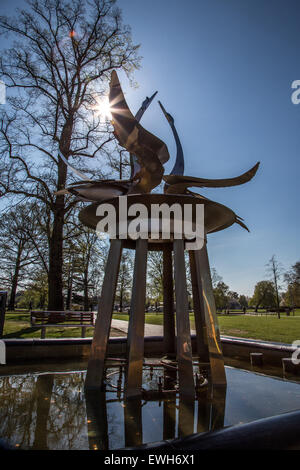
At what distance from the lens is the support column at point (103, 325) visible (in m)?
5.38

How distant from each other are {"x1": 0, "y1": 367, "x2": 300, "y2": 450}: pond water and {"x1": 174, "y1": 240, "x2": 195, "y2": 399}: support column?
0.28 metres

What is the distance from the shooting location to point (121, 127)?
514cm

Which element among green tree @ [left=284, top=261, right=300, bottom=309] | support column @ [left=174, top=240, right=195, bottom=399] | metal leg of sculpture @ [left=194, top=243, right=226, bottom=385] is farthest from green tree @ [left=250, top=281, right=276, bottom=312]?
support column @ [left=174, top=240, right=195, bottom=399]

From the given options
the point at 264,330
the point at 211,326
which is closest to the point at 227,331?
the point at 264,330

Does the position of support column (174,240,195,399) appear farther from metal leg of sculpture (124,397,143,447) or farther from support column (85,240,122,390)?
→ support column (85,240,122,390)

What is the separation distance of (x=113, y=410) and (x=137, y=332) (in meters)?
1.36

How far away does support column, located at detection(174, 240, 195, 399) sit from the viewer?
509 cm

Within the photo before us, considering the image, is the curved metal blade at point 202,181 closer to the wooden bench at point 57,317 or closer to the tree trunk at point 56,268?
the wooden bench at point 57,317

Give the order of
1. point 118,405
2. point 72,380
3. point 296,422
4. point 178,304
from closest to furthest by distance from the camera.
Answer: point 296,422 < point 118,405 < point 178,304 < point 72,380

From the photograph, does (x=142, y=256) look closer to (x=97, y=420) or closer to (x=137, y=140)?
(x=137, y=140)

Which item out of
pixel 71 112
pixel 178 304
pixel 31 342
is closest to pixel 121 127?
pixel 178 304

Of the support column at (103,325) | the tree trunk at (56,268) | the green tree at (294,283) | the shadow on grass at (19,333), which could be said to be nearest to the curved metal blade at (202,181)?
the support column at (103,325)
